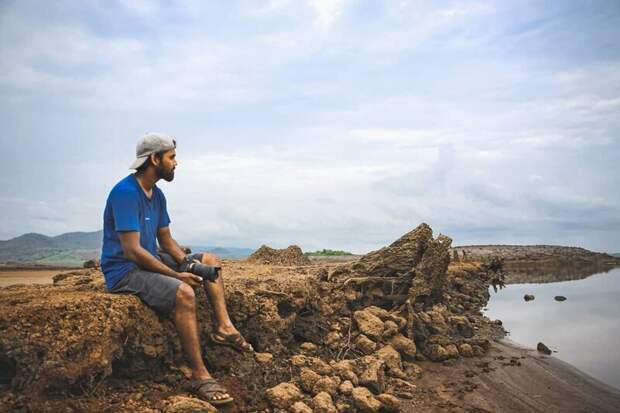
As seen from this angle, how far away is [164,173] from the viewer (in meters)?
5.66

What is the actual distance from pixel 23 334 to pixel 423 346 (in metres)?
7.35

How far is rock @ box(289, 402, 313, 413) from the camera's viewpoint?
5.41 metres

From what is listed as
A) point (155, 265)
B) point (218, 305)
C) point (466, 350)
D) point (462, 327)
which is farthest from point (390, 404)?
point (462, 327)

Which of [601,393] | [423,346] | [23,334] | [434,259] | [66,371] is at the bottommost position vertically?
[601,393]

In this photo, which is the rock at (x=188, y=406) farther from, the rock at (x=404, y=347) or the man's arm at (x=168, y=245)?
the rock at (x=404, y=347)

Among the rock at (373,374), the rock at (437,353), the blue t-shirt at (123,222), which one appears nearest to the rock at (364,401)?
the rock at (373,374)

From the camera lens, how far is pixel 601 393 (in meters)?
8.66

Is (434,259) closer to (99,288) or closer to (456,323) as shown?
(456,323)

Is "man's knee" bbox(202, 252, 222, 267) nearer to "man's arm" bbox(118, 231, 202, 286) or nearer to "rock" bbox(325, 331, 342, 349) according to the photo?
"man's arm" bbox(118, 231, 202, 286)

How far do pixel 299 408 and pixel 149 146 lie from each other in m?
3.54

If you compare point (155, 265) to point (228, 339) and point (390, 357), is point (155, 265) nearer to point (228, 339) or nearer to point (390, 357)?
point (228, 339)

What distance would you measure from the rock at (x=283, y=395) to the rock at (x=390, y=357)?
2.30m

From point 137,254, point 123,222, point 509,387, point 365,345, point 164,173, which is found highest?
point 164,173

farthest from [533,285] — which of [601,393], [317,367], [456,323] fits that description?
[317,367]
